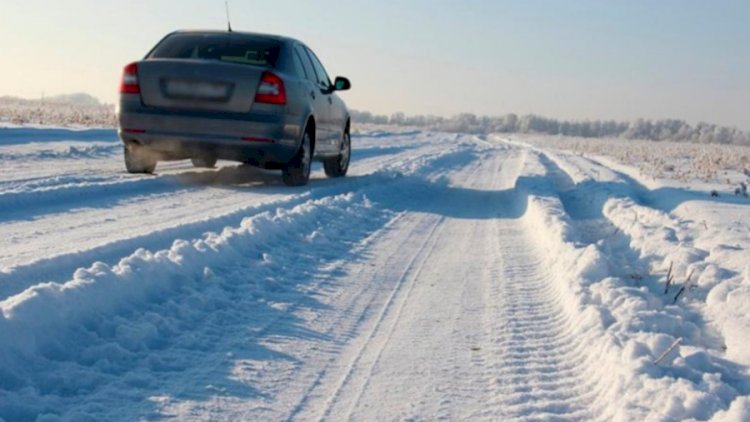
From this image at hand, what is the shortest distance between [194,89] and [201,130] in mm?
439

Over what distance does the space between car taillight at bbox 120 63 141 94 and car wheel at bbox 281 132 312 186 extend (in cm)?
191

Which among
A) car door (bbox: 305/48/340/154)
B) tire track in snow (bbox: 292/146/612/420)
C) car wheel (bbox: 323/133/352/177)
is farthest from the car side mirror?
tire track in snow (bbox: 292/146/612/420)

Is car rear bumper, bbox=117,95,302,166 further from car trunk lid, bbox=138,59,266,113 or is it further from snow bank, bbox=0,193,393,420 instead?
snow bank, bbox=0,193,393,420

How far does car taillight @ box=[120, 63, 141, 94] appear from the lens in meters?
9.18

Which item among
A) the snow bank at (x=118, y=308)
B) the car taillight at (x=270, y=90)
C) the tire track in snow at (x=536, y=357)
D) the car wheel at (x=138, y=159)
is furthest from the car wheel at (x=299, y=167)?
the tire track in snow at (x=536, y=357)

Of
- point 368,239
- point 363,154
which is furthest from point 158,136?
point 363,154

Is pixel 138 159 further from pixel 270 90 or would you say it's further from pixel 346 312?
pixel 346 312

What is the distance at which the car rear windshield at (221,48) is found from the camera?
9703 millimetres

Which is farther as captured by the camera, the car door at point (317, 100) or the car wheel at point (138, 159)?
the car door at point (317, 100)

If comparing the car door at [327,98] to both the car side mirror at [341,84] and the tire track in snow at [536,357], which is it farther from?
the tire track in snow at [536,357]

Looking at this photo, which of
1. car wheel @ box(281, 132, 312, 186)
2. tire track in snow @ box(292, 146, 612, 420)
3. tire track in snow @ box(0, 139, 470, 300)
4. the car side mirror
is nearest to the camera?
tire track in snow @ box(292, 146, 612, 420)

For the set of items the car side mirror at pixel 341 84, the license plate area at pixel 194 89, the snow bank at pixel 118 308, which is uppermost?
the car side mirror at pixel 341 84

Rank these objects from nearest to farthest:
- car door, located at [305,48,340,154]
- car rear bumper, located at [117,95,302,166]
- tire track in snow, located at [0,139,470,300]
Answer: tire track in snow, located at [0,139,470,300]
car rear bumper, located at [117,95,302,166]
car door, located at [305,48,340,154]

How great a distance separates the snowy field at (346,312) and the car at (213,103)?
88 centimetres
